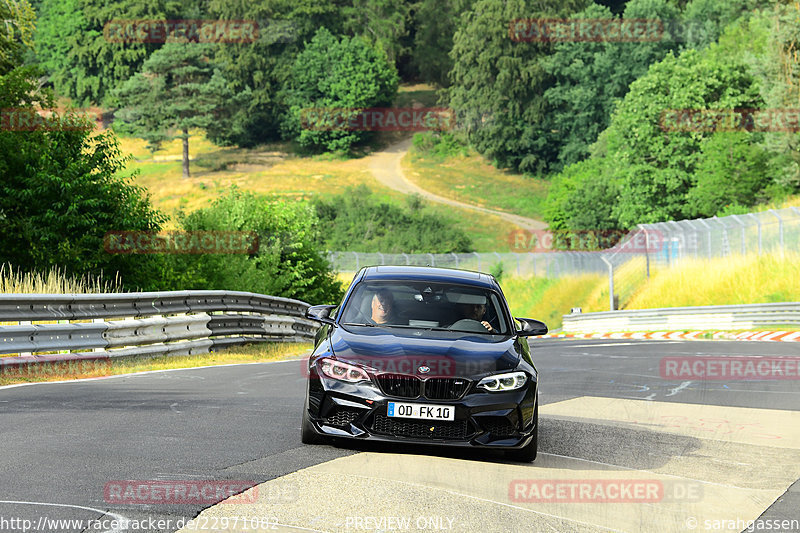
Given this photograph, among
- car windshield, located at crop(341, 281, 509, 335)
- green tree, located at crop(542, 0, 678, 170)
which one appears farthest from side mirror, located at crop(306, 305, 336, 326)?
green tree, located at crop(542, 0, 678, 170)

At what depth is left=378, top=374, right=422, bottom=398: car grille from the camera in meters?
8.11

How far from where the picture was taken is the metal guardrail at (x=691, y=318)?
34.5 metres

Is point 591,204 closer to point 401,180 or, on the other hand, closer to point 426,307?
point 401,180

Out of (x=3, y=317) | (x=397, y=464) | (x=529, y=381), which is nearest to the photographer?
(x=397, y=464)

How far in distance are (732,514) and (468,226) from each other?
8522 cm

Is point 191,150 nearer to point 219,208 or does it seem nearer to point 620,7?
point 620,7

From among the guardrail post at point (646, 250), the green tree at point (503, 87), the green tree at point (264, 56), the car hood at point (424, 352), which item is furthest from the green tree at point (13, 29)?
the green tree at point (264, 56)

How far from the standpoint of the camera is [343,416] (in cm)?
824

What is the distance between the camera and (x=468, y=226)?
9206 cm

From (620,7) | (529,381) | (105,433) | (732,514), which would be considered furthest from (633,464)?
(620,7)

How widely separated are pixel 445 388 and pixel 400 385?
332 millimetres

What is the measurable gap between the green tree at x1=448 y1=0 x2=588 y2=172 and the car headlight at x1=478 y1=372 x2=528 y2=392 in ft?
329

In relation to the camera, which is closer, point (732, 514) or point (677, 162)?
point (732, 514)

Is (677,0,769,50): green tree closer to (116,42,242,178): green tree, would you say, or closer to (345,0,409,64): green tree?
(345,0,409,64): green tree
